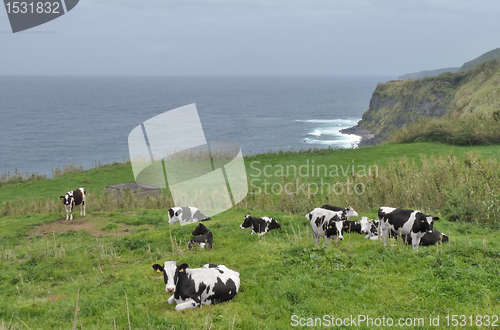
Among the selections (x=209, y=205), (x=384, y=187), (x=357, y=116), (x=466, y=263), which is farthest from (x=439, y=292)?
(x=357, y=116)

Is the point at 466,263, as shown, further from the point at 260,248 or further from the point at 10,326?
the point at 10,326

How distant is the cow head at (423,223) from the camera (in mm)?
12008

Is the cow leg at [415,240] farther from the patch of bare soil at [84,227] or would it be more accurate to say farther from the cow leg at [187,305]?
the patch of bare soil at [84,227]

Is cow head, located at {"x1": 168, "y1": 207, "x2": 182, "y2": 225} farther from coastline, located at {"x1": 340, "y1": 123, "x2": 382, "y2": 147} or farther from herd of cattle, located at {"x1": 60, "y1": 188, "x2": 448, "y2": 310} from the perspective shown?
coastline, located at {"x1": 340, "y1": 123, "x2": 382, "y2": 147}

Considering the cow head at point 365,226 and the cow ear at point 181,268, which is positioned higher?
the cow ear at point 181,268

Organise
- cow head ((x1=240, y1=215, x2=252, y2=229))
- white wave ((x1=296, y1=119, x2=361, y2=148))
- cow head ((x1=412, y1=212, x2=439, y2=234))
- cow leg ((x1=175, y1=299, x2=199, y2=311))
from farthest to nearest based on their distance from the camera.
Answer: white wave ((x1=296, y1=119, x2=361, y2=148)) < cow head ((x1=240, y1=215, x2=252, y2=229)) < cow head ((x1=412, y1=212, x2=439, y2=234)) < cow leg ((x1=175, y1=299, x2=199, y2=311))

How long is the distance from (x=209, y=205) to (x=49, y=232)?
26.4 ft

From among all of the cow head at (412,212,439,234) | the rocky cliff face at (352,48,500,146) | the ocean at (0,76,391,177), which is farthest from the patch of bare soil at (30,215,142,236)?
the ocean at (0,76,391,177)

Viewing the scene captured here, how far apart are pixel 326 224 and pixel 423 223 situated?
2.88m

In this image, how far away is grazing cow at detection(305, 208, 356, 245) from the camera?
12984 millimetres

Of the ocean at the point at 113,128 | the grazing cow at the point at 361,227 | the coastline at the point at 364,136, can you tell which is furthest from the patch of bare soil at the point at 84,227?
the coastline at the point at 364,136

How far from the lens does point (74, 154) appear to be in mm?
91625

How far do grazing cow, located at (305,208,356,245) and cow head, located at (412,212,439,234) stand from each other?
2140 millimetres

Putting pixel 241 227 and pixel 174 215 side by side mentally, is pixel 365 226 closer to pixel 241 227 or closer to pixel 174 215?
pixel 241 227
